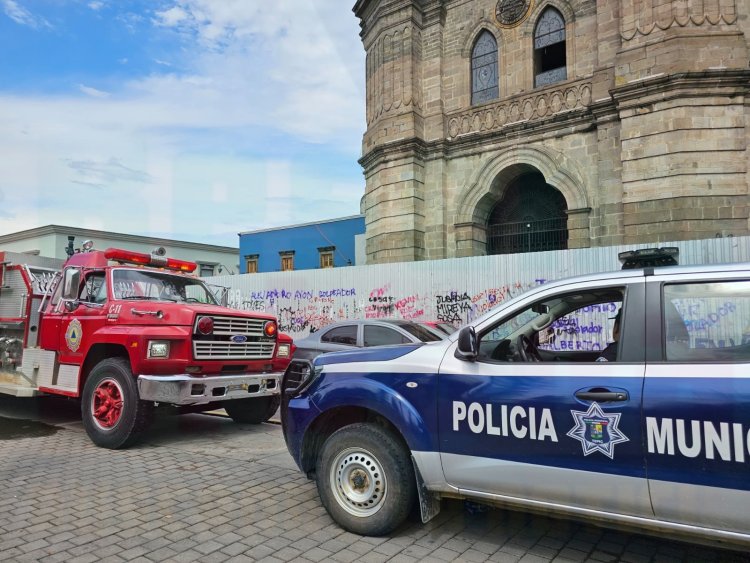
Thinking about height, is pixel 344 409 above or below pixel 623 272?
below

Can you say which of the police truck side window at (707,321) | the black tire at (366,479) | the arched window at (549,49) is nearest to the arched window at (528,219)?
the arched window at (549,49)

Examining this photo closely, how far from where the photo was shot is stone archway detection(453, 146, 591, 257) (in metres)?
14.3

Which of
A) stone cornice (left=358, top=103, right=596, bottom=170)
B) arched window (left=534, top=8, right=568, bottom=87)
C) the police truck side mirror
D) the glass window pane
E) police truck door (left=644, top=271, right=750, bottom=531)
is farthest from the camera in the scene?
arched window (left=534, top=8, right=568, bottom=87)

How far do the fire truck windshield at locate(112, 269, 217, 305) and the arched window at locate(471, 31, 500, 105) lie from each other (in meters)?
11.8

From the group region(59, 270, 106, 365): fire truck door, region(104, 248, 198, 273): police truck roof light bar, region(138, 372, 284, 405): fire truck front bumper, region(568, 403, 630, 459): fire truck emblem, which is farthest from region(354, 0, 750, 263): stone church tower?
region(568, 403, 630, 459): fire truck emblem

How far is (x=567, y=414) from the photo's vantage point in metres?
3.06

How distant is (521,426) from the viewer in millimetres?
3205

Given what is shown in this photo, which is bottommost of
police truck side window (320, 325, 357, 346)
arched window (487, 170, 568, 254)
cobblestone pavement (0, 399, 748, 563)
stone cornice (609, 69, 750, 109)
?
cobblestone pavement (0, 399, 748, 563)

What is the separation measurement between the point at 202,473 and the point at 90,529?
4.94 ft

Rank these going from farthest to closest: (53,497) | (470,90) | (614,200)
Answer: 1. (470,90)
2. (614,200)
3. (53,497)

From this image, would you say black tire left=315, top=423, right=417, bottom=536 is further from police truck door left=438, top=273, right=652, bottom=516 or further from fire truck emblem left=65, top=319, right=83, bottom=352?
fire truck emblem left=65, top=319, right=83, bottom=352

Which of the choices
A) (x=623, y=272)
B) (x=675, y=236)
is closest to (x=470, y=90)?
(x=675, y=236)

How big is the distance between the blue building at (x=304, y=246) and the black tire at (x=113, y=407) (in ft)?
64.2

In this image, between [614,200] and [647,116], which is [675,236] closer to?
[614,200]
